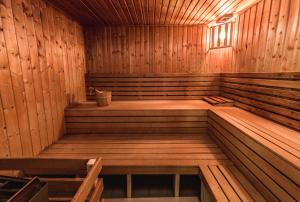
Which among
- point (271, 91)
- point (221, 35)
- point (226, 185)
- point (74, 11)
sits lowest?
point (226, 185)

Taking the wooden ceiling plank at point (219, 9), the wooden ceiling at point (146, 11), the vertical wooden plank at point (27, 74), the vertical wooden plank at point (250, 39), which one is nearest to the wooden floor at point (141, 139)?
the vertical wooden plank at point (27, 74)

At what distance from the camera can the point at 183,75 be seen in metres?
4.06

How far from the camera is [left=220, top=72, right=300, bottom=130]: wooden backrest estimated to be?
199 cm

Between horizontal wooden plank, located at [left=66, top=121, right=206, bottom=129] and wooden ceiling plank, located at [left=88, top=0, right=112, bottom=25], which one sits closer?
wooden ceiling plank, located at [left=88, top=0, right=112, bottom=25]

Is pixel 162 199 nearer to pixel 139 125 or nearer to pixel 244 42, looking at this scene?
pixel 139 125

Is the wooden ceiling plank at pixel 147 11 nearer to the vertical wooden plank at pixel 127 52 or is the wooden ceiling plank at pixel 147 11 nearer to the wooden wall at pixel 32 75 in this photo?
the vertical wooden plank at pixel 127 52

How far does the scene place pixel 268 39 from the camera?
9.26 feet

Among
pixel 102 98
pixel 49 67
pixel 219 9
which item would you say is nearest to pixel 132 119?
pixel 102 98

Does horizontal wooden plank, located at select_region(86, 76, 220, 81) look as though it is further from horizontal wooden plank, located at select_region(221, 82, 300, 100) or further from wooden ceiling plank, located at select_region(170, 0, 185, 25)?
wooden ceiling plank, located at select_region(170, 0, 185, 25)

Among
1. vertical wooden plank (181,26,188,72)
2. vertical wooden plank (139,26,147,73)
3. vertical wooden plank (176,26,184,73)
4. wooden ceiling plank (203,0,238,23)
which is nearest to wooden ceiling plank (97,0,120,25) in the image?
vertical wooden plank (139,26,147,73)

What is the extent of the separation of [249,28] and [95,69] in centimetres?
372

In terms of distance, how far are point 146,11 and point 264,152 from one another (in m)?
3.06

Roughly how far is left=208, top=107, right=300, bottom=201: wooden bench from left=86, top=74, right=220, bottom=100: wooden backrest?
5.39 feet

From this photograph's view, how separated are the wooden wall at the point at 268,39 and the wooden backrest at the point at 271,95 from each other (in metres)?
0.37
